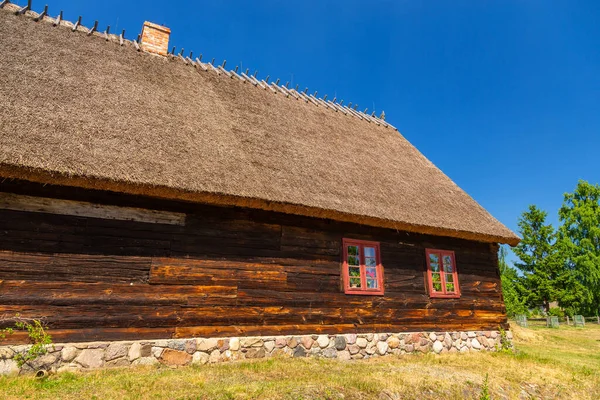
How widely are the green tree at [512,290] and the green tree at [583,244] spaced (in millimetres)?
3556

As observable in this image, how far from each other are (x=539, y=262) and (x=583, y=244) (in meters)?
4.41

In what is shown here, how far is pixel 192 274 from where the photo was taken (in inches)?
288

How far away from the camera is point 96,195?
22.5ft

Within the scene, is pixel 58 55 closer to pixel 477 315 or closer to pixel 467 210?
pixel 467 210

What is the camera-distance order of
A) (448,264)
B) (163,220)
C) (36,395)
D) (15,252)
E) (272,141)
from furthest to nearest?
(448,264), (272,141), (163,220), (15,252), (36,395)

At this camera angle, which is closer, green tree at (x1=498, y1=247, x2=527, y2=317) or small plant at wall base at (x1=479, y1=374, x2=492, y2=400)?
small plant at wall base at (x1=479, y1=374, x2=492, y2=400)

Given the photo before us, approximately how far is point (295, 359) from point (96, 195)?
4.76 m

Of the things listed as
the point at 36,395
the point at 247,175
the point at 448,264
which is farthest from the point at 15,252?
the point at 448,264

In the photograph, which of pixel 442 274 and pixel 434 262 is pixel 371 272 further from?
pixel 442 274

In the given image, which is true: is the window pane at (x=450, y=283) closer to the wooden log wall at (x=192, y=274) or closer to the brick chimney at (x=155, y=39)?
the wooden log wall at (x=192, y=274)

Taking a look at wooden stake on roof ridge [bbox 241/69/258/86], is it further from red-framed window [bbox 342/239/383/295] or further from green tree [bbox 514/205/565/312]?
green tree [bbox 514/205/565/312]

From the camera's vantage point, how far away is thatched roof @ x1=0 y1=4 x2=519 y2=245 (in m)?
6.39

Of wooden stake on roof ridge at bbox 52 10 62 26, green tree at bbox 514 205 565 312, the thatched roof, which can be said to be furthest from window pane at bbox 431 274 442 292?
green tree at bbox 514 205 565 312

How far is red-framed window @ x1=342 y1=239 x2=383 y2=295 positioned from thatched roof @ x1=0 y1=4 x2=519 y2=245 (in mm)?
844
